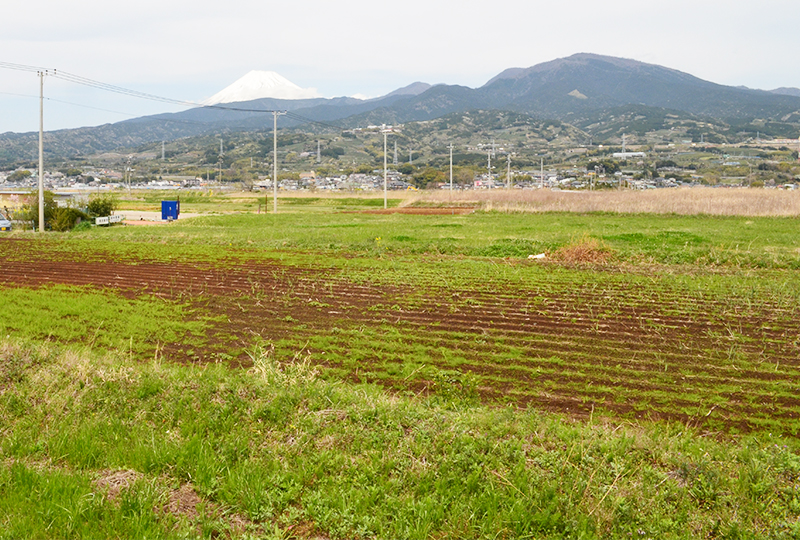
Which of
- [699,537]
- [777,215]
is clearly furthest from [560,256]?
[777,215]

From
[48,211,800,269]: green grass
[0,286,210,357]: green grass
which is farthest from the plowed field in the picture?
[48,211,800,269]: green grass

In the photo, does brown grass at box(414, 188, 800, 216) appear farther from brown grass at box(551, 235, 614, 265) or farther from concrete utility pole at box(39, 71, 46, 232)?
concrete utility pole at box(39, 71, 46, 232)

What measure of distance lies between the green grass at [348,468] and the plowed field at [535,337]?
100 centimetres

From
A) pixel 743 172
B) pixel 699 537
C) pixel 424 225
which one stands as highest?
pixel 743 172

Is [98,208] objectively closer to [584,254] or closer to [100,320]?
[100,320]

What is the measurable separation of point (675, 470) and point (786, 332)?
6.92 m

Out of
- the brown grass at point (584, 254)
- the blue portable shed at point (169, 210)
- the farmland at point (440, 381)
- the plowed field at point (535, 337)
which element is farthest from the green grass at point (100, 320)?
the blue portable shed at point (169, 210)

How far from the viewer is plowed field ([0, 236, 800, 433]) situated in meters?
6.82

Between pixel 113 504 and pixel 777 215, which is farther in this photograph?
pixel 777 215

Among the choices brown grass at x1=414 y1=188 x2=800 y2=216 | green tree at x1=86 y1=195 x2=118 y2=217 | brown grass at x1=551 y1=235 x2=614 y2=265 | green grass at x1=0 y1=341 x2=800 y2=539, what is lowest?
green grass at x1=0 y1=341 x2=800 y2=539

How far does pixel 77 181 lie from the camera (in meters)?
127

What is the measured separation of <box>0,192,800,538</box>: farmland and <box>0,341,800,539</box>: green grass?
0.08 ft

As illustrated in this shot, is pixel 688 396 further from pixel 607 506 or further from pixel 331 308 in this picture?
pixel 331 308

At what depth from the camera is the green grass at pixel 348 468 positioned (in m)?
3.90
